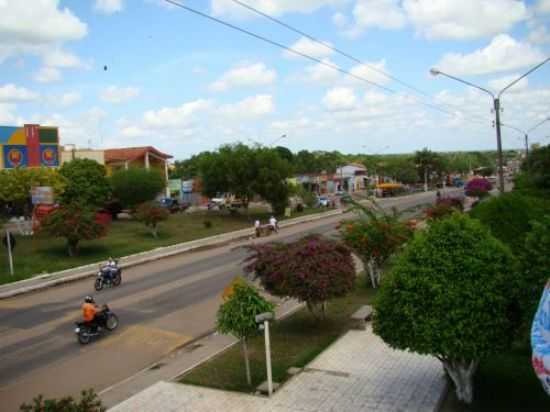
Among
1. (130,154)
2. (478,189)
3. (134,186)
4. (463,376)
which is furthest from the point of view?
(130,154)

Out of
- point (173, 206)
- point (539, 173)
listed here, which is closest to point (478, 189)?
point (539, 173)

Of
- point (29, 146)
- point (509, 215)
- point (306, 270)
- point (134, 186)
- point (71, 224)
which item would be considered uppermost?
point (29, 146)

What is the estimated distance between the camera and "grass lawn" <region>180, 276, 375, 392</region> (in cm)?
1023

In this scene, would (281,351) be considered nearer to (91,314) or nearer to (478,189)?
(91,314)

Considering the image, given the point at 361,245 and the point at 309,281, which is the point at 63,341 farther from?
the point at 361,245

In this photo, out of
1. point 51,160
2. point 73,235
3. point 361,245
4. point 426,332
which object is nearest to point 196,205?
point 51,160

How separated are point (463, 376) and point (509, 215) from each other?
661cm

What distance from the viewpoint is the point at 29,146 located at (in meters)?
41.0

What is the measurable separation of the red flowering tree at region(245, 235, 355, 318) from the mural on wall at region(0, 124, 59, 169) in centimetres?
3213

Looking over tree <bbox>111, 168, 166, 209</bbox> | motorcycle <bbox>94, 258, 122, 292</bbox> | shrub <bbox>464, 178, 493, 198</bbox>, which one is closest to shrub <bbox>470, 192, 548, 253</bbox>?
motorcycle <bbox>94, 258, 122, 292</bbox>

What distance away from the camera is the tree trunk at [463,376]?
8172 millimetres

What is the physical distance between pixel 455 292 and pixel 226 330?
4.24 m

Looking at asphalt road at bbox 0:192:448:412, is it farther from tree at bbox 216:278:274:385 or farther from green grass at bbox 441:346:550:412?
green grass at bbox 441:346:550:412

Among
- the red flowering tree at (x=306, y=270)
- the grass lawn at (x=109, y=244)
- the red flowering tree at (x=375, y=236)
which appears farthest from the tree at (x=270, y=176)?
the red flowering tree at (x=306, y=270)
